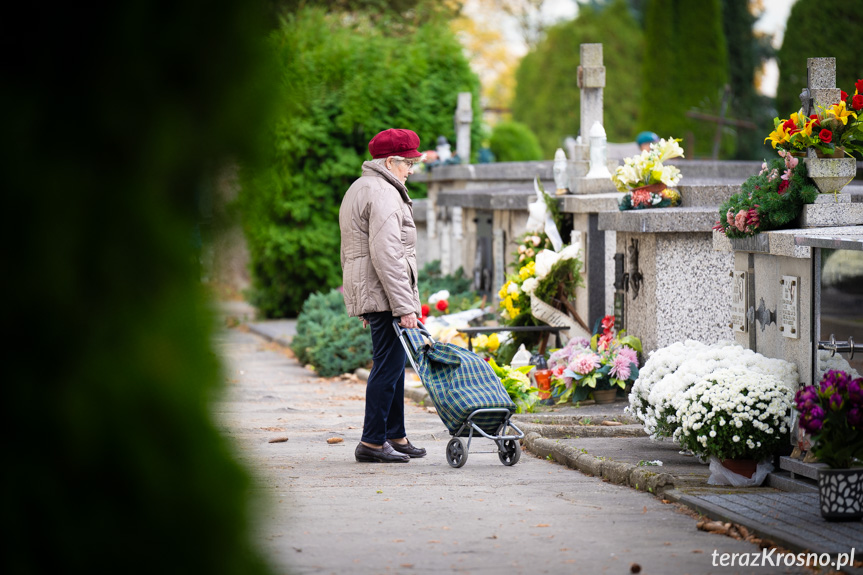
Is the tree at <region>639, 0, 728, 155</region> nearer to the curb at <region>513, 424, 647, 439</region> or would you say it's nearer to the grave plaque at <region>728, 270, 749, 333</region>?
the curb at <region>513, 424, 647, 439</region>

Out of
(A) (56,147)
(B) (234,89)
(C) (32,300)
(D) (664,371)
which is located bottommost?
(D) (664,371)

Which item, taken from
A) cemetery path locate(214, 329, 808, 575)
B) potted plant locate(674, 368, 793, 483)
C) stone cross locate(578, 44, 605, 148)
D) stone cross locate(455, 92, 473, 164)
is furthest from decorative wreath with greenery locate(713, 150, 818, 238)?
stone cross locate(455, 92, 473, 164)

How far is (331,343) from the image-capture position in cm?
1195

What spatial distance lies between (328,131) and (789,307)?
42.0 feet

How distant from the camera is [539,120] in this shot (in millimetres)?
35469

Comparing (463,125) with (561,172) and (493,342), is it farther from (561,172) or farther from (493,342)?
(493,342)

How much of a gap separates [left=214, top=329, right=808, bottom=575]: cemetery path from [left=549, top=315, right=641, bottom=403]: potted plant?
1.31 m

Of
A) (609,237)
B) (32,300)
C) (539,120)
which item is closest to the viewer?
(32,300)

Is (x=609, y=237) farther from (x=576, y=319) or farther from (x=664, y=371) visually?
(x=664, y=371)

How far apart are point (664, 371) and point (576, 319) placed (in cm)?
335

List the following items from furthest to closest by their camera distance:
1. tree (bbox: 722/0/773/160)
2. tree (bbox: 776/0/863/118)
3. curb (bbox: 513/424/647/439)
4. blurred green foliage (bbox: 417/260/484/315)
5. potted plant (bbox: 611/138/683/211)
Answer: tree (bbox: 722/0/773/160), tree (bbox: 776/0/863/118), blurred green foliage (bbox: 417/260/484/315), potted plant (bbox: 611/138/683/211), curb (bbox: 513/424/647/439)

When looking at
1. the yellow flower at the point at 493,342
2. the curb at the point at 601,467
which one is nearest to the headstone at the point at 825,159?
the curb at the point at 601,467

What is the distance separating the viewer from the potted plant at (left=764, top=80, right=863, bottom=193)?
5.76 metres

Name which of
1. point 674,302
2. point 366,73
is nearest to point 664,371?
point 674,302
